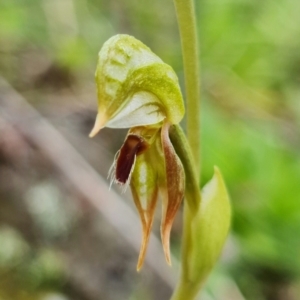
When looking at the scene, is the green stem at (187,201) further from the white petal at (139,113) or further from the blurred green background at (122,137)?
the blurred green background at (122,137)

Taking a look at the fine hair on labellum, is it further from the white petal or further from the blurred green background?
the blurred green background

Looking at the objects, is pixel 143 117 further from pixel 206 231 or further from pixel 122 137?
pixel 122 137

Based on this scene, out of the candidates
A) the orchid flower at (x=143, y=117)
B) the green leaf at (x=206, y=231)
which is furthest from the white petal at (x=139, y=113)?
the green leaf at (x=206, y=231)

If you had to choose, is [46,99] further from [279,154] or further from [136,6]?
[279,154]

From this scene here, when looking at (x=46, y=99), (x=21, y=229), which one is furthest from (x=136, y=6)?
(x=21, y=229)

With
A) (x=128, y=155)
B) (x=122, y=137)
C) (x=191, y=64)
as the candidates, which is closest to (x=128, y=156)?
(x=128, y=155)

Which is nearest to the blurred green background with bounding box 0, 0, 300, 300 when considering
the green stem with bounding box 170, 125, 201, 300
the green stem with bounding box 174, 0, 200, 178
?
the green stem with bounding box 170, 125, 201, 300
